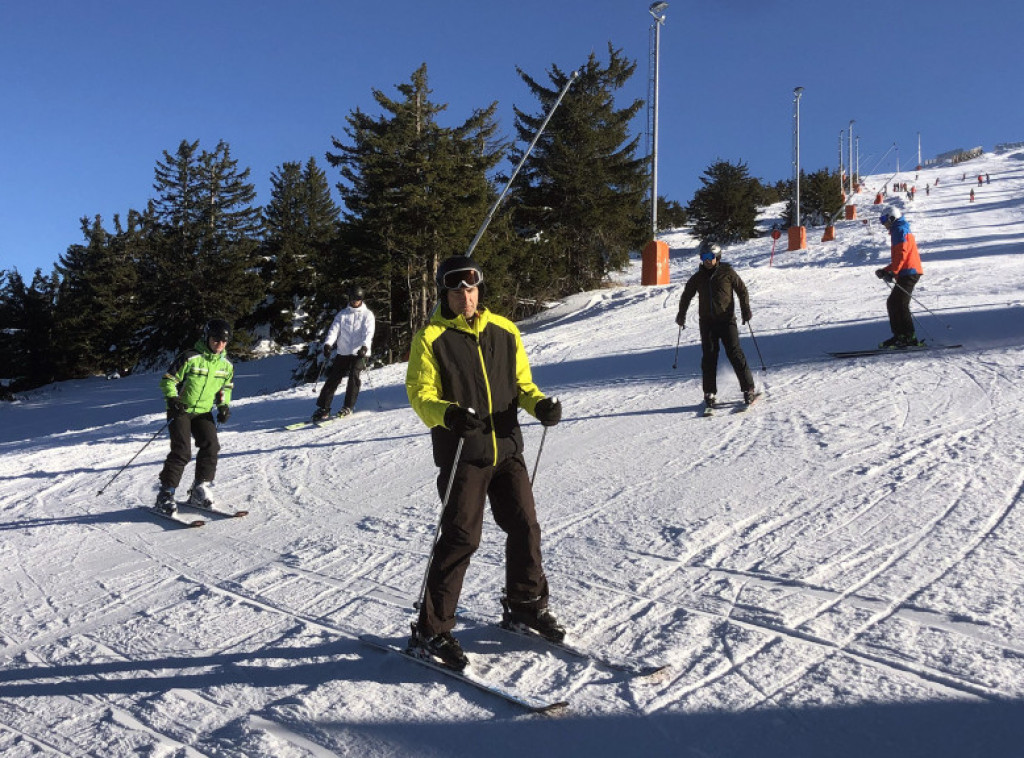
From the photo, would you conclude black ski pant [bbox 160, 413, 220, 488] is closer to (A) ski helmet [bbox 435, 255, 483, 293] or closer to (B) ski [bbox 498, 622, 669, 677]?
(B) ski [bbox 498, 622, 669, 677]

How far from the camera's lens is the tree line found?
21938mm

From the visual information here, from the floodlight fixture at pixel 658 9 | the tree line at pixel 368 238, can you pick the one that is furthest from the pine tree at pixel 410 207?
the floodlight fixture at pixel 658 9

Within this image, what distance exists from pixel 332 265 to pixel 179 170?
853 inches

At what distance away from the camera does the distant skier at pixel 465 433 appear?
3379 millimetres

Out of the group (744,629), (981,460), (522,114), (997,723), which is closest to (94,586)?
(744,629)

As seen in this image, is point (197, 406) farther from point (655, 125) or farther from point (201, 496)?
point (655, 125)

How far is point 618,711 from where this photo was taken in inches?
117

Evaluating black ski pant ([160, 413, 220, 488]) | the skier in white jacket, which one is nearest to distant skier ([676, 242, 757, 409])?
the skier in white jacket

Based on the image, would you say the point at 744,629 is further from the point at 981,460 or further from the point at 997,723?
the point at 981,460

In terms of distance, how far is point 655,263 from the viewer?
20.4 meters

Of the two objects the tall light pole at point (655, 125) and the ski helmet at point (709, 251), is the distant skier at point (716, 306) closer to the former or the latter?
the ski helmet at point (709, 251)

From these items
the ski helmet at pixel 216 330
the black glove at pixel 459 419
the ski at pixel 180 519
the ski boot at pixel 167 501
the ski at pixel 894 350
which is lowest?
the ski at pixel 180 519

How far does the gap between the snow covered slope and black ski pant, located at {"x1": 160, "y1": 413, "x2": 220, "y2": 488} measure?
50cm

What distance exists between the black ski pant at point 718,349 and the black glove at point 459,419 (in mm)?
5139
